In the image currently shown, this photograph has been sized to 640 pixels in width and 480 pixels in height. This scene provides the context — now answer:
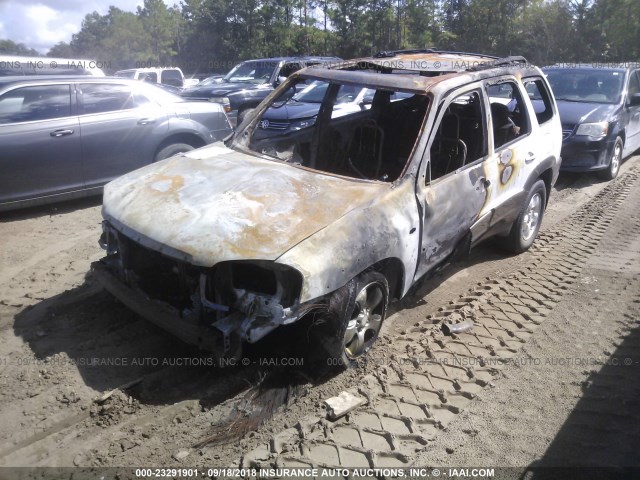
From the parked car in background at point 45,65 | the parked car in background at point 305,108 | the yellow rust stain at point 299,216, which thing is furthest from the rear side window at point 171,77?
the yellow rust stain at point 299,216

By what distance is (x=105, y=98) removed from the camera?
265 inches

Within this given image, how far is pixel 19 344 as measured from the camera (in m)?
3.74

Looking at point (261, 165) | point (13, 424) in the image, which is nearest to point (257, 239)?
point (261, 165)

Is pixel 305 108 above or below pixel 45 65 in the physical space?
below

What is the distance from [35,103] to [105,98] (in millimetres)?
818

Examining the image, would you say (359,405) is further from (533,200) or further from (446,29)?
(446,29)

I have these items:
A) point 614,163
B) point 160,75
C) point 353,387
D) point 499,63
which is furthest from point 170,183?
point 160,75

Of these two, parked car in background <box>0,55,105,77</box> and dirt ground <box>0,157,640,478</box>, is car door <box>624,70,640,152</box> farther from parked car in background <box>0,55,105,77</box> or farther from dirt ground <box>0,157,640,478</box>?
parked car in background <box>0,55,105,77</box>

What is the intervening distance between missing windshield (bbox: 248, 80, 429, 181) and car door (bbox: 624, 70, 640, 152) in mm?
5608

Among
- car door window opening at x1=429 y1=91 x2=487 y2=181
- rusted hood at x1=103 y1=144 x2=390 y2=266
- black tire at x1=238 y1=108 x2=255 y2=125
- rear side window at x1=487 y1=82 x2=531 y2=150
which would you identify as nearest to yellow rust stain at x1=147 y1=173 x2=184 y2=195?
rusted hood at x1=103 y1=144 x2=390 y2=266

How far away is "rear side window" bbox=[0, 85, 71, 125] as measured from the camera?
236 inches

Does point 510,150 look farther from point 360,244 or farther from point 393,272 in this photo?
point 360,244

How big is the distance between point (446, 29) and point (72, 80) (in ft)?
92.4

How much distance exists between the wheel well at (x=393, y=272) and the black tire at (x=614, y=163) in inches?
248
